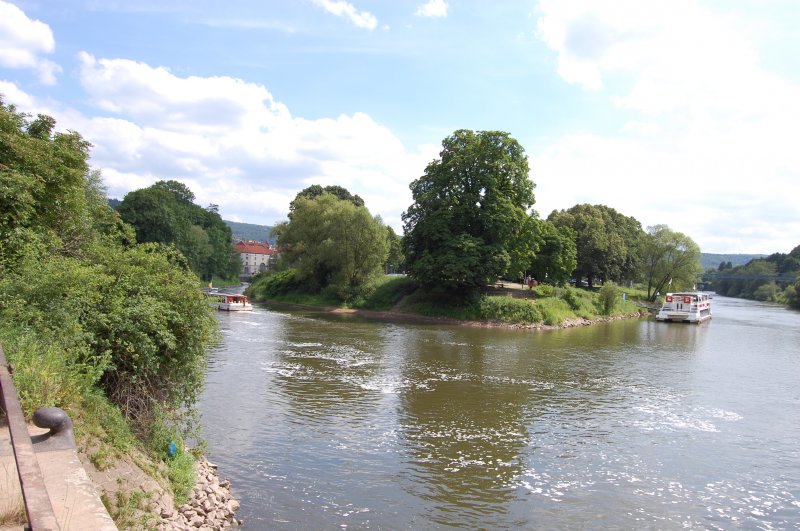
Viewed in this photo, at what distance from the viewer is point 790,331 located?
5478 cm

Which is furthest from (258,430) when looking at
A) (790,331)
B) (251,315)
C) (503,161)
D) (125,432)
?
(790,331)

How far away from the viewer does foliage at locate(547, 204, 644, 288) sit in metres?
75.4

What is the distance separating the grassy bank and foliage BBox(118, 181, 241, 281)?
12818 mm

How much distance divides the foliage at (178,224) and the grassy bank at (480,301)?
42.1 feet

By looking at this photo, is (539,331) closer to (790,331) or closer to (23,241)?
(790,331)

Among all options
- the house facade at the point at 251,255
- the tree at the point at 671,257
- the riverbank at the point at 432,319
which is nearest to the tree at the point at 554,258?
the riverbank at the point at 432,319

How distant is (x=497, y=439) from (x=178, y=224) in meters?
71.0

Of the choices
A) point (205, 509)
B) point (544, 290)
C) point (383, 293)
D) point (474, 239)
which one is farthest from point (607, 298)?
point (205, 509)

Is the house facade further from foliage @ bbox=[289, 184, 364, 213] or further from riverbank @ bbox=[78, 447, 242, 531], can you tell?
riverbank @ bbox=[78, 447, 242, 531]

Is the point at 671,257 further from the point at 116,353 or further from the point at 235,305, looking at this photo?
the point at 116,353

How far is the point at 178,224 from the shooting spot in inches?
3081

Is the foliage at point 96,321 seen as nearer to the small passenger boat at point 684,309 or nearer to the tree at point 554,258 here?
the tree at point 554,258

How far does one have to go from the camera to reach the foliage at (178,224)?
70.9 m

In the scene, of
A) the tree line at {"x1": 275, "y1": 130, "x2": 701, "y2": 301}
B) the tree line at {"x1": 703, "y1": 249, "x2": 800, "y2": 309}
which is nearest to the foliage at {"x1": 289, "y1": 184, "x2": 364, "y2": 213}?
the tree line at {"x1": 275, "y1": 130, "x2": 701, "y2": 301}
